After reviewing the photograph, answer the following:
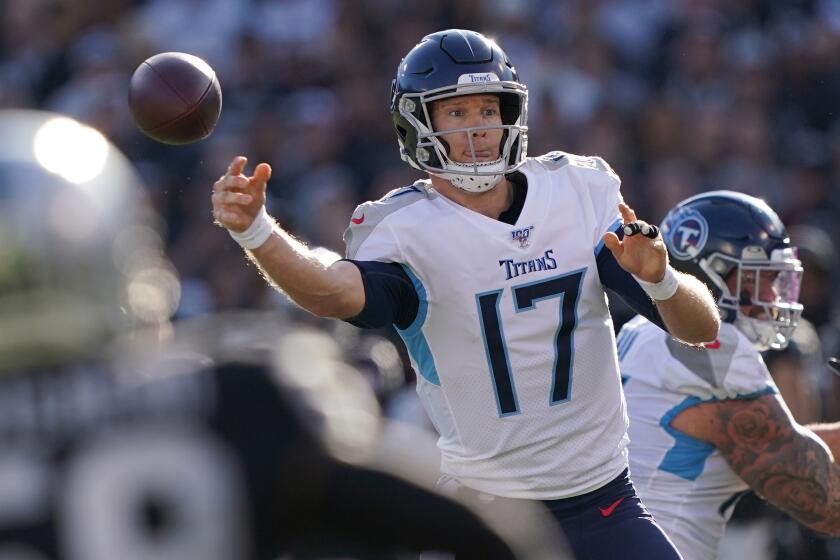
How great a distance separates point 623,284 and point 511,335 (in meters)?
0.34

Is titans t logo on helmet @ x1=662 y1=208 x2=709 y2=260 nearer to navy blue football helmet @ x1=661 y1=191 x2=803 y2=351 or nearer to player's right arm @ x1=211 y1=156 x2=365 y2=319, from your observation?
navy blue football helmet @ x1=661 y1=191 x2=803 y2=351

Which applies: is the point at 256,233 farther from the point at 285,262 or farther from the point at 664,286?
the point at 664,286

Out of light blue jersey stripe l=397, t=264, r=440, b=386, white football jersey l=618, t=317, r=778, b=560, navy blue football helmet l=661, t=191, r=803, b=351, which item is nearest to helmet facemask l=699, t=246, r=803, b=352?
navy blue football helmet l=661, t=191, r=803, b=351

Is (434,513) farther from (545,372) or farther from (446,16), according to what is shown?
(446,16)

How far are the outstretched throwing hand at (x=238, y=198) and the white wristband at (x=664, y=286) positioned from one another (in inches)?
38.9

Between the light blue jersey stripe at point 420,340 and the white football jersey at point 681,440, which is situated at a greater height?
the light blue jersey stripe at point 420,340

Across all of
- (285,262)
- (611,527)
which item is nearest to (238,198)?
(285,262)

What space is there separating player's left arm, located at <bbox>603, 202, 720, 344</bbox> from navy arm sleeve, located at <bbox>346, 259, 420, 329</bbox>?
57cm

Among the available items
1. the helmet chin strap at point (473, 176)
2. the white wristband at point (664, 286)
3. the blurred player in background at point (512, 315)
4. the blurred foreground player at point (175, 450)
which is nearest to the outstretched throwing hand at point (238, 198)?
the blurred player in background at point (512, 315)

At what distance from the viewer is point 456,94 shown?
420cm

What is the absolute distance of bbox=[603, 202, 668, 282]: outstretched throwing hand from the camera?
3.78m

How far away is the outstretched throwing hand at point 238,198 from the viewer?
3666 mm

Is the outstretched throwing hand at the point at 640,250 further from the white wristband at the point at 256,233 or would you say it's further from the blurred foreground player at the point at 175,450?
the blurred foreground player at the point at 175,450

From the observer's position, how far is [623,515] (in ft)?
13.3
